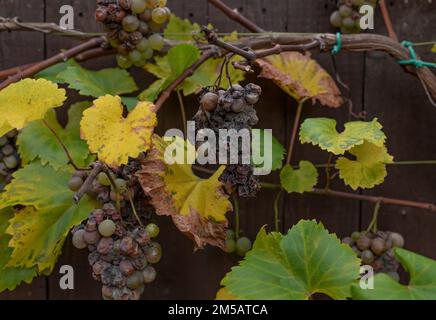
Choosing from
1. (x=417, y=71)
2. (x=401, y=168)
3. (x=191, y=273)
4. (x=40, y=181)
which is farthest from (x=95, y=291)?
(x=417, y=71)

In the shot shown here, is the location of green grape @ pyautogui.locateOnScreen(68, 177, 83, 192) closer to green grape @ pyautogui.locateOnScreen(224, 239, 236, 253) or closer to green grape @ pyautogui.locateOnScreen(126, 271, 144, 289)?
green grape @ pyautogui.locateOnScreen(126, 271, 144, 289)

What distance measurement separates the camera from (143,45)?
1.12 metres

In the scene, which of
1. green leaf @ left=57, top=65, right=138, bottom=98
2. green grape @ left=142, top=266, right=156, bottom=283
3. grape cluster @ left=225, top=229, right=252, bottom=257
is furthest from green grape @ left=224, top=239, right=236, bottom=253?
green leaf @ left=57, top=65, right=138, bottom=98

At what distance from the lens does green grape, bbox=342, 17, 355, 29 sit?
1.22 meters

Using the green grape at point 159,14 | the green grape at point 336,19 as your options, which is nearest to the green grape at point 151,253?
the green grape at point 159,14

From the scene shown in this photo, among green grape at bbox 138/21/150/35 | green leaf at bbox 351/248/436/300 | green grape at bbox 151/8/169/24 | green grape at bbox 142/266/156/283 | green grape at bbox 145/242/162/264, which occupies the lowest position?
green grape at bbox 142/266/156/283

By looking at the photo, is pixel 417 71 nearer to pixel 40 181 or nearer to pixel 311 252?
pixel 311 252

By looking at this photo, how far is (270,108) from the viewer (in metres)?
1.30

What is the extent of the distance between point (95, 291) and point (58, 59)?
58cm

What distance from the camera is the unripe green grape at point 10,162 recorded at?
1.13m

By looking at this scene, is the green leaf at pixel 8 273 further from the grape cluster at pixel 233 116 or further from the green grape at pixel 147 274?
the grape cluster at pixel 233 116

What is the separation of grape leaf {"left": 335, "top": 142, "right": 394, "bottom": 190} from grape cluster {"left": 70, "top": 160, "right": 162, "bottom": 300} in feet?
1.35
